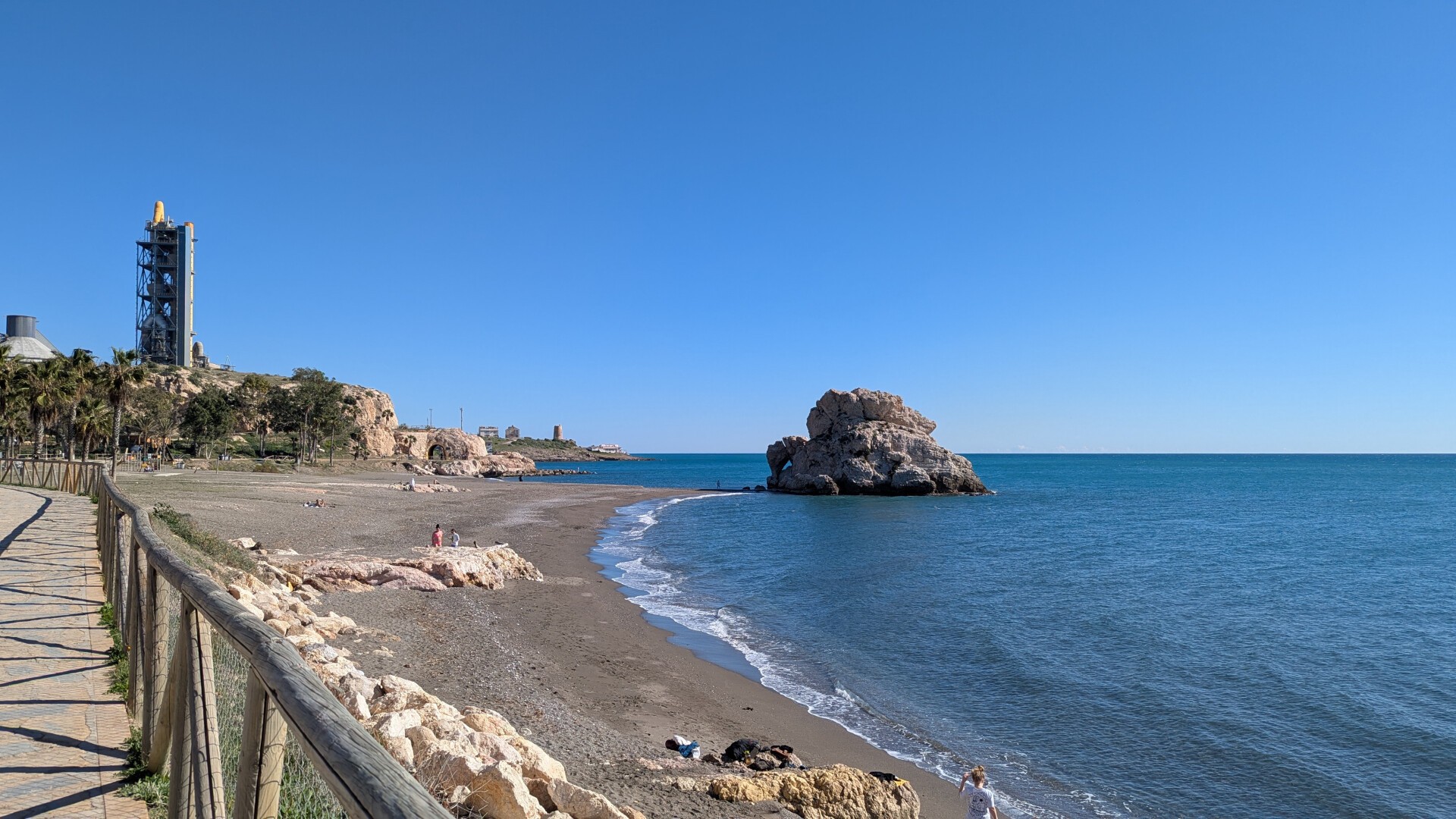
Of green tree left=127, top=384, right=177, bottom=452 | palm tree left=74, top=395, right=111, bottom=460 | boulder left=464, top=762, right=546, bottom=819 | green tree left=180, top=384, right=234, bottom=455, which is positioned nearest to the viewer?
boulder left=464, top=762, right=546, bottom=819

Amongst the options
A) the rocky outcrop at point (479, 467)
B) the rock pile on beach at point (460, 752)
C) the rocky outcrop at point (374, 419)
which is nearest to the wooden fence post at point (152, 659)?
the rock pile on beach at point (460, 752)

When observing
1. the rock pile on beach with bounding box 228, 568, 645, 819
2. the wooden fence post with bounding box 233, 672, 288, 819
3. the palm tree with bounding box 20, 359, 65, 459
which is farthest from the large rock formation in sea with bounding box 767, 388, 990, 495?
the wooden fence post with bounding box 233, 672, 288, 819

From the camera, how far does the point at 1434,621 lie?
24281mm

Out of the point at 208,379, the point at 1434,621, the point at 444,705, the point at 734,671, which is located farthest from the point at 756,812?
the point at 208,379

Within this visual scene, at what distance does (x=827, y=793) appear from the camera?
988cm

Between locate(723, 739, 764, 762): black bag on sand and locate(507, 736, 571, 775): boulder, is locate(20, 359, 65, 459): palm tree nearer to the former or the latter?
locate(723, 739, 764, 762): black bag on sand

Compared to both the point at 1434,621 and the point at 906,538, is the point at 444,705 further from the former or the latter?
the point at 906,538

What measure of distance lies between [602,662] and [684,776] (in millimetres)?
7387

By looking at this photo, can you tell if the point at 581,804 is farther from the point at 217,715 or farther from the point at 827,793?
the point at 217,715

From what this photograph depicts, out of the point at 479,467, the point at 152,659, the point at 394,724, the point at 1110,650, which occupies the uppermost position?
the point at 152,659

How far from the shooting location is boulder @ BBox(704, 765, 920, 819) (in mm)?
9711

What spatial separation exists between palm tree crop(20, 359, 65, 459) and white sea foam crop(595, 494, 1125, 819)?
33.7 meters

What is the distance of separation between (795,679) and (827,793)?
307 inches

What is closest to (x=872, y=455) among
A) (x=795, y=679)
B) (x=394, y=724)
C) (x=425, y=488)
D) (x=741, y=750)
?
(x=425, y=488)
